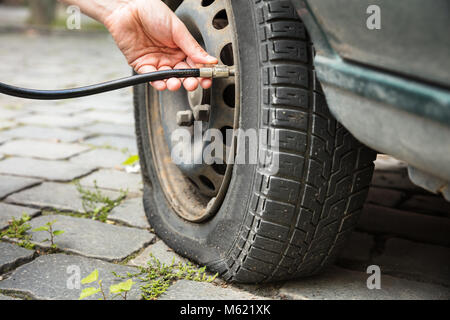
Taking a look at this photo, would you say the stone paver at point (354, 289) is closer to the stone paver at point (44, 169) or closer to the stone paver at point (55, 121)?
the stone paver at point (44, 169)

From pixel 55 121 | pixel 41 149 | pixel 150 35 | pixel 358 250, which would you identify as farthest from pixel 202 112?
pixel 55 121

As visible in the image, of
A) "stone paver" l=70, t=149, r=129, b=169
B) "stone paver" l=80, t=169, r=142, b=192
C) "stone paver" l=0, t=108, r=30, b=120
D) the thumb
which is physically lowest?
"stone paver" l=80, t=169, r=142, b=192

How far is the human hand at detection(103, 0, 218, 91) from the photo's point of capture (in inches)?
70.0

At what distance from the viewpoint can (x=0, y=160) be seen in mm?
2697

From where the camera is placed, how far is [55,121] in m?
3.59

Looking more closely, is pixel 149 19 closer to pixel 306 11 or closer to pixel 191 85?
pixel 191 85

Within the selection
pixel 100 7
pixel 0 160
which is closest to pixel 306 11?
pixel 100 7

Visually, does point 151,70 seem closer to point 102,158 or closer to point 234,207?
point 234,207

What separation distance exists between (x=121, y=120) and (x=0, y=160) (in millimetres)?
1119

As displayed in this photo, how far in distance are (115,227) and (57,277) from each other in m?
0.43

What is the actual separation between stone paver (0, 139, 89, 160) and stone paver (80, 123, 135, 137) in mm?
336

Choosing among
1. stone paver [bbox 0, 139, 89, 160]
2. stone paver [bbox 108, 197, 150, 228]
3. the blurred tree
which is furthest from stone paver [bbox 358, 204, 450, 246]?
the blurred tree

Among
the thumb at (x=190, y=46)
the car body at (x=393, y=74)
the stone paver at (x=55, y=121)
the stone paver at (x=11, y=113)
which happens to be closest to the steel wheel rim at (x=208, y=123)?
the thumb at (x=190, y=46)

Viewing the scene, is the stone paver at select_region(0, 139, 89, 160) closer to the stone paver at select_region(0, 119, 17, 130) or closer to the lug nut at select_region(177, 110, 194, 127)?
the stone paver at select_region(0, 119, 17, 130)
